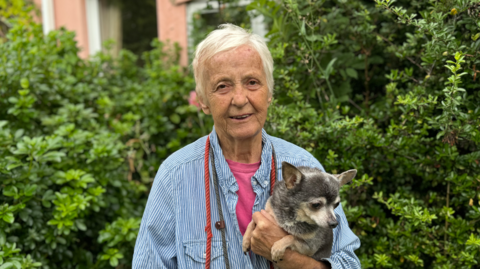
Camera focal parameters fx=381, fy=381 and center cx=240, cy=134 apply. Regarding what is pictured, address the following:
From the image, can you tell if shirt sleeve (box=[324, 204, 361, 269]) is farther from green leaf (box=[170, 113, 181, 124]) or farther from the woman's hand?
green leaf (box=[170, 113, 181, 124])

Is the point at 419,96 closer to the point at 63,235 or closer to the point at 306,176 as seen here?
the point at 306,176

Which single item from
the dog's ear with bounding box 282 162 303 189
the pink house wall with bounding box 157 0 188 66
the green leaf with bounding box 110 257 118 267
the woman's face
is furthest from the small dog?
the pink house wall with bounding box 157 0 188 66

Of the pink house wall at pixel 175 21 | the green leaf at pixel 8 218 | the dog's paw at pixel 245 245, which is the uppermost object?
the pink house wall at pixel 175 21

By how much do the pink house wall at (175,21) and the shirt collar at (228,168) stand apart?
4063 millimetres

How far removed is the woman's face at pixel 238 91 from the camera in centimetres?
230

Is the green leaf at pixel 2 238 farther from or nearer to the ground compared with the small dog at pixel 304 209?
nearer to the ground

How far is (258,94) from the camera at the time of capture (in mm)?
2365

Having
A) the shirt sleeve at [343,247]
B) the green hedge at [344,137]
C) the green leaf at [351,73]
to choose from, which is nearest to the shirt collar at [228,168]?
the shirt sleeve at [343,247]

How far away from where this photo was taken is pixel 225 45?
2.28 meters

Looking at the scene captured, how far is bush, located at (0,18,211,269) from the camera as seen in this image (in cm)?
346

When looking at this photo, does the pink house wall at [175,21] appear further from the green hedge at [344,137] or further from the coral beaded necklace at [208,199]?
the coral beaded necklace at [208,199]

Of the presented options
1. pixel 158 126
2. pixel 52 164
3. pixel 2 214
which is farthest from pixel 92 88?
pixel 2 214

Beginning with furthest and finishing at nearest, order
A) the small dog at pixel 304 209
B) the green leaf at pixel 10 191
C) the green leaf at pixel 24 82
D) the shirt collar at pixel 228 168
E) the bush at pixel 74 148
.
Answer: the green leaf at pixel 24 82
the bush at pixel 74 148
the green leaf at pixel 10 191
the shirt collar at pixel 228 168
the small dog at pixel 304 209

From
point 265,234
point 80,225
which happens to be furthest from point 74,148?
point 265,234
